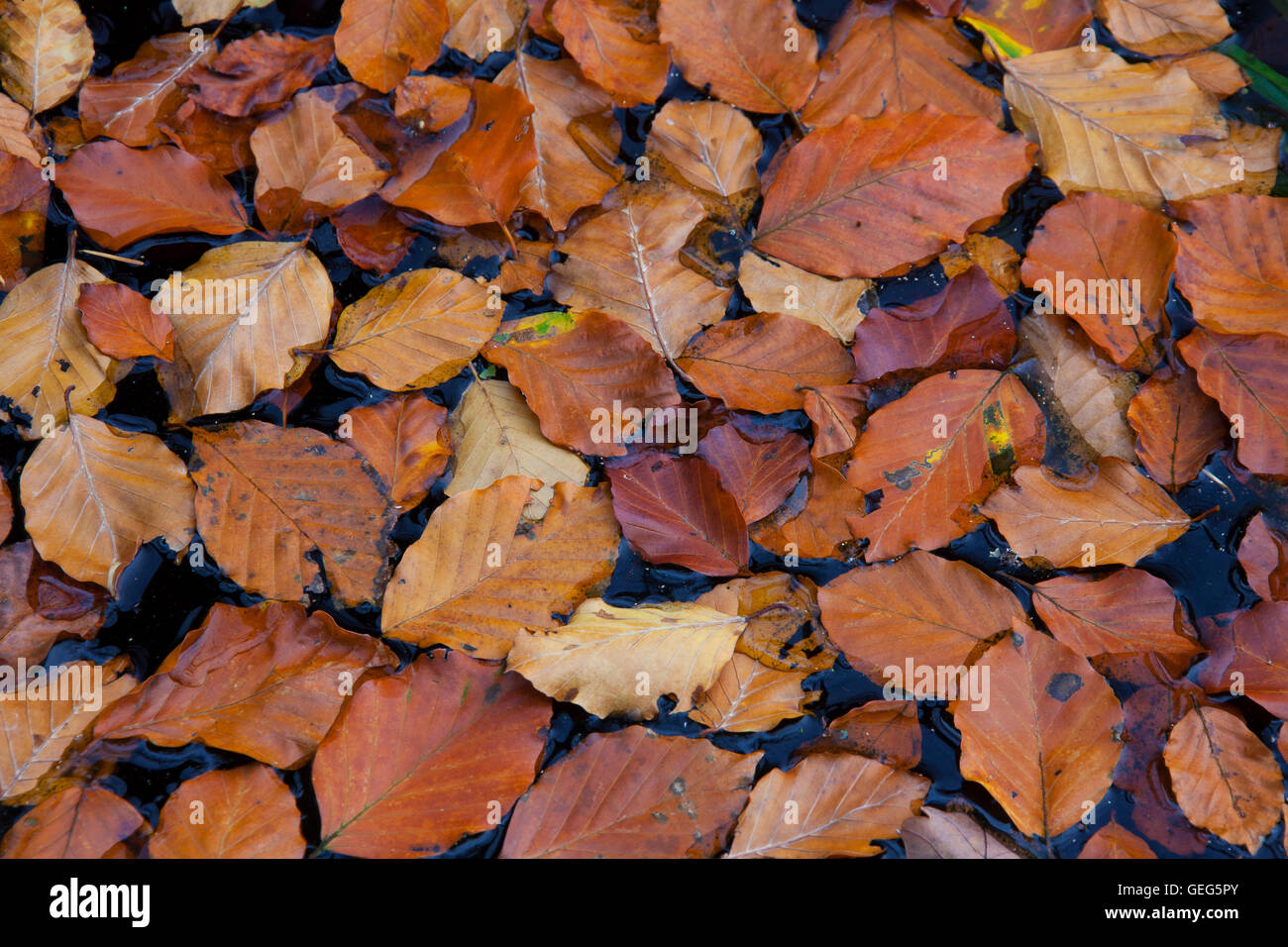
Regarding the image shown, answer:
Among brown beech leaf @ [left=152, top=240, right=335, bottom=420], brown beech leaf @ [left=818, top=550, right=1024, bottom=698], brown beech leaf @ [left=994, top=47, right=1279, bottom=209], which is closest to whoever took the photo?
brown beech leaf @ [left=818, top=550, right=1024, bottom=698]

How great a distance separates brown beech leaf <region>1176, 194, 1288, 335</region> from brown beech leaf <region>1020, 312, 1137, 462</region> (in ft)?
0.67

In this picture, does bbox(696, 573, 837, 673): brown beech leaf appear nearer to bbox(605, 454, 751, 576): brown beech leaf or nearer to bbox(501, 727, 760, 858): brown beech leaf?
bbox(605, 454, 751, 576): brown beech leaf

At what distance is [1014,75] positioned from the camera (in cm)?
178

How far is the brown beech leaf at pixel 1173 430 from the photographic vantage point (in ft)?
5.23

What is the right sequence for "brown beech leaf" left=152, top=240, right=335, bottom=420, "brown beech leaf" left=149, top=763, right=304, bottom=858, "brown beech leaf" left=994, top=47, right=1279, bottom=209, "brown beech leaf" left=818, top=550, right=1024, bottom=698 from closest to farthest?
"brown beech leaf" left=149, top=763, right=304, bottom=858, "brown beech leaf" left=818, top=550, right=1024, bottom=698, "brown beech leaf" left=152, top=240, right=335, bottom=420, "brown beech leaf" left=994, top=47, right=1279, bottom=209

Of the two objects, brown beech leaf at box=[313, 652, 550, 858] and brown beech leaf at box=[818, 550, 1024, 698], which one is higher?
brown beech leaf at box=[818, 550, 1024, 698]

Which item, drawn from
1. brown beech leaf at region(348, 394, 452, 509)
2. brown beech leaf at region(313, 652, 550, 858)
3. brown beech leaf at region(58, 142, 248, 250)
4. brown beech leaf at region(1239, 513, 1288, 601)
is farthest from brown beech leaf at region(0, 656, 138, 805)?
brown beech leaf at region(1239, 513, 1288, 601)

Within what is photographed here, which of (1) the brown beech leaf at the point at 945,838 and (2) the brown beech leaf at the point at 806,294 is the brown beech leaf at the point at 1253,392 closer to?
(2) the brown beech leaf at the point at 806,294

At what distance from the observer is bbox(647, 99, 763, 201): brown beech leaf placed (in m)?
1.74

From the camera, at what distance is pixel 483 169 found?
1.65m

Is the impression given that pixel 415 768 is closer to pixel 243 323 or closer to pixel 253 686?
pixel 253 686

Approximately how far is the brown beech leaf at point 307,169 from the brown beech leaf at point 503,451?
1.63 ft

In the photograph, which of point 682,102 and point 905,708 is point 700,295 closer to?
point 682,102

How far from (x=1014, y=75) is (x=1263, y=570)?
1088mm
